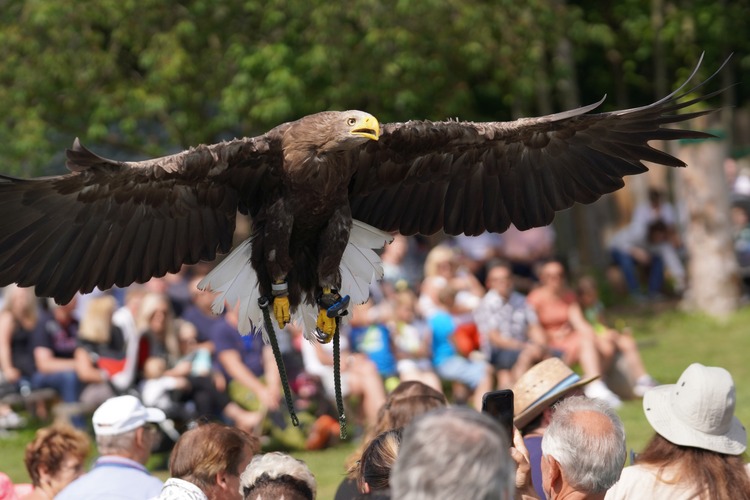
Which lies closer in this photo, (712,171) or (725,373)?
(725,373)

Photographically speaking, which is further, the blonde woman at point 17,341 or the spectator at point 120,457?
the blonde woman at point 17,341

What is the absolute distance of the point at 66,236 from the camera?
479 centimetres

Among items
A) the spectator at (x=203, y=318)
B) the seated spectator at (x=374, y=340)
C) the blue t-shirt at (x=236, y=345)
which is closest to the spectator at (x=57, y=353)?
the spectator at (x=203, y=318)

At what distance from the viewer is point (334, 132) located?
4988 millimetres

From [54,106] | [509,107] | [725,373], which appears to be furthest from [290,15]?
[725,373]

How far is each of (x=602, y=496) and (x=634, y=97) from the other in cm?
1493

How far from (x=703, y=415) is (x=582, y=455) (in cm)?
40

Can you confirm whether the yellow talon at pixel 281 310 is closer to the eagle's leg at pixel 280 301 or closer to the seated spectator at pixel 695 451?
the eagle's leg at pixel 280 301

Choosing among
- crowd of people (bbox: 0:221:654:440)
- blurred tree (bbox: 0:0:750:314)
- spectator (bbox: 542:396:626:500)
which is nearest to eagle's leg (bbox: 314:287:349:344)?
spectator (bbox: 542:396:626:500)

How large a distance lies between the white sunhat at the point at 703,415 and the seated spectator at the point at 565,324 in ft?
20.0

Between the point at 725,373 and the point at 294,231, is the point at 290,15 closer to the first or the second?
the point at 294,231

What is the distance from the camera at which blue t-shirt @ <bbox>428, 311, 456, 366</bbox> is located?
9.38 metres

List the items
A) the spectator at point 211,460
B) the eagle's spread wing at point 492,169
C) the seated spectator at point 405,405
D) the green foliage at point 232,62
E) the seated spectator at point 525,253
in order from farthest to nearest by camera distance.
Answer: the seated spectator at point 525,253, the green foliage at point 232,62, the eagle's spread wing at point 492,169, the seated spectator at point 405,405, the spectator at point 211,460

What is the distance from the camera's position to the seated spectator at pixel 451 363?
368 inches
